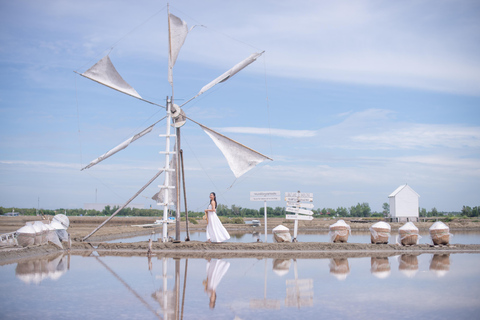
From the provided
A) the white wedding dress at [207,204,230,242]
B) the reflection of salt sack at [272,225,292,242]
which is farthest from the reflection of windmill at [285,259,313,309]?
the reflection of salt sack at [272,225,292,242]

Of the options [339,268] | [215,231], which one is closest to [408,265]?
[339,268]

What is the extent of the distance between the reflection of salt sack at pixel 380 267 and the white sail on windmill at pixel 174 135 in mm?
5727

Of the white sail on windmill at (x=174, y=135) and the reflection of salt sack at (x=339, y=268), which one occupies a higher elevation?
the white sail on windmill at (x=174, y=135)

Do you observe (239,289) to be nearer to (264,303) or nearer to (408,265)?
(264,303)

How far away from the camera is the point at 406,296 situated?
10273 mm

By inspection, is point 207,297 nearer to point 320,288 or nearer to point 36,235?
point 320,288

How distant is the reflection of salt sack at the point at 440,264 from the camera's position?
1381cm

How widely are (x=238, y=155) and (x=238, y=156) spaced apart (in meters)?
0.04

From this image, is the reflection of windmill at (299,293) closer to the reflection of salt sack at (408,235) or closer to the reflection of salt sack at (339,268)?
the reflection of salt sack at (339,268)

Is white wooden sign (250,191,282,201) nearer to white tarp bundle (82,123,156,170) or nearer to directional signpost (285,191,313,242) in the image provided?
directional signpost (285,191,313,242)

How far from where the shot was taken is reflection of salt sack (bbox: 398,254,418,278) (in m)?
13.7

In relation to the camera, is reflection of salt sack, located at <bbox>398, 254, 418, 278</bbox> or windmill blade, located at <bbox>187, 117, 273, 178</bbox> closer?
reflection of salt sack, located at <bbox>398, 254, 418, 278</bbox>

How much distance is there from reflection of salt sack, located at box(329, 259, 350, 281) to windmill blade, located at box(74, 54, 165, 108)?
9.83 metres

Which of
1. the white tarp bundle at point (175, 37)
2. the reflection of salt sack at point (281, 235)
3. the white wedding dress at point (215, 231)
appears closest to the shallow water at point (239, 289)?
the white wedding dress at point (215, 231)
